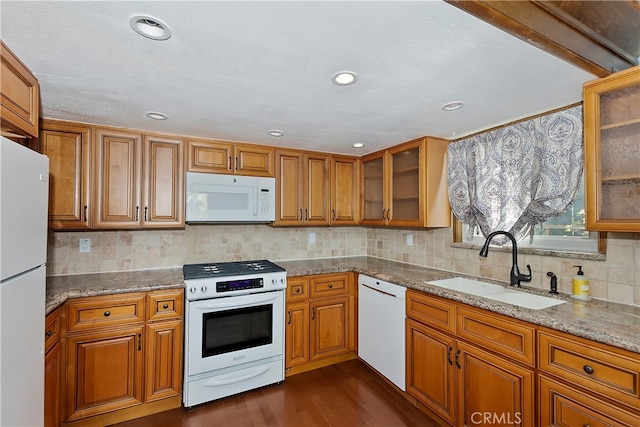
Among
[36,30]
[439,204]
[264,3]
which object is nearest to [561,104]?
[439,204]

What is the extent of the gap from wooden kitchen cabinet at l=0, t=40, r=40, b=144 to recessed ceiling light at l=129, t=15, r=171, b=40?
592mm

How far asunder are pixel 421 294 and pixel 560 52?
1587 millimetres

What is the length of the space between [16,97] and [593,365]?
2.82 metres

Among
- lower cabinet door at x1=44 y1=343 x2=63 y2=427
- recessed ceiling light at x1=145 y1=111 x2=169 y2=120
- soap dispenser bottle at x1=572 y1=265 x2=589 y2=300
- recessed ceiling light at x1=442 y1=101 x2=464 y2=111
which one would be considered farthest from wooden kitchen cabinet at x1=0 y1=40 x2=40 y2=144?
soap dispenser bottle at x1=572 y1=265 x2=589 y2=300

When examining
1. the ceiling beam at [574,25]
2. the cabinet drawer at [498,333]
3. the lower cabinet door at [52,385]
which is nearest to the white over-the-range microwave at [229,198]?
the lower cabinet door at [52,385]

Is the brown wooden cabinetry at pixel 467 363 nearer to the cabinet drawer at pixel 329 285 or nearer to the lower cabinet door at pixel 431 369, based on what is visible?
the lower cabinet door at pixel 431 369

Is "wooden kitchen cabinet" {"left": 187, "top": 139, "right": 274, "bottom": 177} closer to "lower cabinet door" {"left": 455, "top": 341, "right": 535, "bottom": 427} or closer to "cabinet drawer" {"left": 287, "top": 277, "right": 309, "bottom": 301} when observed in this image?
"cabinet drawer" {"left": 287, "top": 277, "right": 309, "bottom": 301}

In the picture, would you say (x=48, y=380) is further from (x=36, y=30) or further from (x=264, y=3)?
(x=264, y=3)

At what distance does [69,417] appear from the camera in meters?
1.95

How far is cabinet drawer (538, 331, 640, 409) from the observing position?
1.21 meters

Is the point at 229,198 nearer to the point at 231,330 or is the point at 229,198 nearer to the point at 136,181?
the point at 136,181

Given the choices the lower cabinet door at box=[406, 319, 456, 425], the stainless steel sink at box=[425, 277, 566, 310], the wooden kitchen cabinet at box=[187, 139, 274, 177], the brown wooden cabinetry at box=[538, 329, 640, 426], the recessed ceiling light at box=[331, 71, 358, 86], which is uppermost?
the recessed ceiling light at box=[331, 71, 358, 86]

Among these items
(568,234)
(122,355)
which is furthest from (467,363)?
(122,355)

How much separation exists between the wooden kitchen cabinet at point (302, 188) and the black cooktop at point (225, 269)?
0.48 metres
